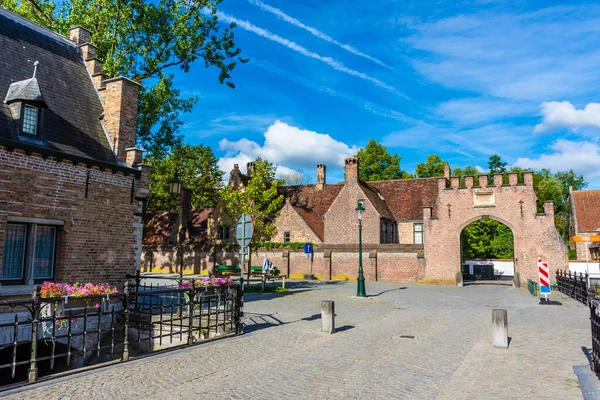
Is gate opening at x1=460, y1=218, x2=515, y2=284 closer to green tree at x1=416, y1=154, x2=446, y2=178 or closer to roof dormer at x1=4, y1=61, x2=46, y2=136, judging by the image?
green tree at x1=416, y1=154, x2=446, y2=178

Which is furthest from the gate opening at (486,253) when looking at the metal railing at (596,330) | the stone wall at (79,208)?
the stone wall at (79,208)

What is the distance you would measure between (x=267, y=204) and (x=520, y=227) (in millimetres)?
18794

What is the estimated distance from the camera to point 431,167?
62.3 meters

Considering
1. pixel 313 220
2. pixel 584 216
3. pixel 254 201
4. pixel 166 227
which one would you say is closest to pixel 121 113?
pixel 254 201

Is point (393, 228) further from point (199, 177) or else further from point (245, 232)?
point (245, 232)

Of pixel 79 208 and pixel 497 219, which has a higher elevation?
pixel 497 219

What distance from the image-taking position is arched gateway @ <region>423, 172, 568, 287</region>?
94.5 ft

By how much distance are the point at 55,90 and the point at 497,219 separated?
28.3 metres

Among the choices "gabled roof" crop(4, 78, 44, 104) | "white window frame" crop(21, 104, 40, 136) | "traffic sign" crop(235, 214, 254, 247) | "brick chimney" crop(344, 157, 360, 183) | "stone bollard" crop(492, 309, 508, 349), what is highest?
"brick chimney" crop(344, 157, 360, 183)

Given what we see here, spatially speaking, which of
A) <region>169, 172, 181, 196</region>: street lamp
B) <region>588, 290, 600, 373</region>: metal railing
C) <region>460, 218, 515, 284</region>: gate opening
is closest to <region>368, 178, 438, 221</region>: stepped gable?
<region>460, 218, 515, 284</region>: gate opening

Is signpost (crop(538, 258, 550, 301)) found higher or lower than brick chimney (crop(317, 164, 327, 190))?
lower

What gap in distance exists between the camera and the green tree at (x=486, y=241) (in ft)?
140

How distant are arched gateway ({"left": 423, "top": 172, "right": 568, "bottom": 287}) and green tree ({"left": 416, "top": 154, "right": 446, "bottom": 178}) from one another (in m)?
30.3

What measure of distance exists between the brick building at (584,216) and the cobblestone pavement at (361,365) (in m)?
33.5
